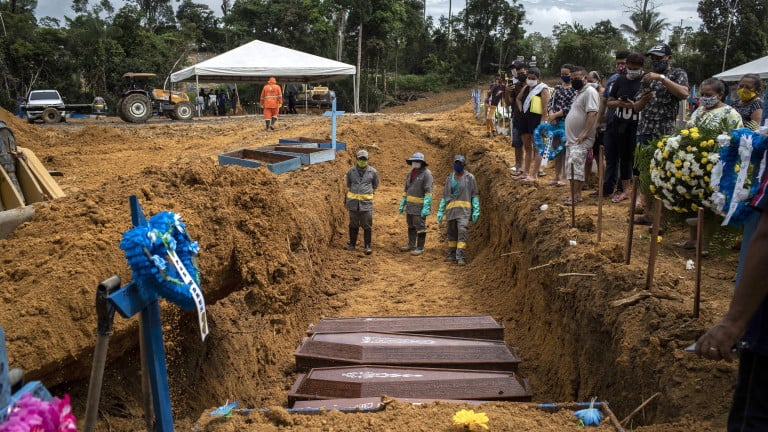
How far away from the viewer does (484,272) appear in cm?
1043

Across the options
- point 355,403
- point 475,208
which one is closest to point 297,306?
point 355,403

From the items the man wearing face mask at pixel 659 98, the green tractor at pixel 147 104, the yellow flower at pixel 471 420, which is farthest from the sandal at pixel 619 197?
the green tractor at pixel 147 104

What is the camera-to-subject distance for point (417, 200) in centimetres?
1168

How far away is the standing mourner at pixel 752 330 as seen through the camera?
2.49 m

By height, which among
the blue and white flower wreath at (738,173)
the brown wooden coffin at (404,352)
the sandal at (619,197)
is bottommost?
the brown wooden coffin at (404,352)

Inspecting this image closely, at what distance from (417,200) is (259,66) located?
16374mm

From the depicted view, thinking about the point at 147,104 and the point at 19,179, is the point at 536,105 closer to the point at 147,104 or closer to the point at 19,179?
the point at 19,179

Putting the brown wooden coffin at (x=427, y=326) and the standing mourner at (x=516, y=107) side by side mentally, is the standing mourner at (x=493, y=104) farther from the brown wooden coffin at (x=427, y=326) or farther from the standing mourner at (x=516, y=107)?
the brown wooden coffin at (x=427, y=326)

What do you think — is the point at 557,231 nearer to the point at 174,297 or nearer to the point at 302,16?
the point at 174,297

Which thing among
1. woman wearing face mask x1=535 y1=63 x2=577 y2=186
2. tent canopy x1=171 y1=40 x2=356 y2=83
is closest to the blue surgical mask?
woman wearing face mask x1=535 y1=63 x2=577 y2=186

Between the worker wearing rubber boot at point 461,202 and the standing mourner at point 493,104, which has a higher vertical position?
the standing mourner at point 493,104

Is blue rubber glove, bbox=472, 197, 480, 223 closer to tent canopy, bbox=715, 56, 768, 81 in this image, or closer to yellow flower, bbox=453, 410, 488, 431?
yellow flower, bbox=453, 410, 488, 431

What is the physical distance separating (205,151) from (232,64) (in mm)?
10133

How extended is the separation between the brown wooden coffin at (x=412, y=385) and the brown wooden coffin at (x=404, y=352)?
10.3 inches
